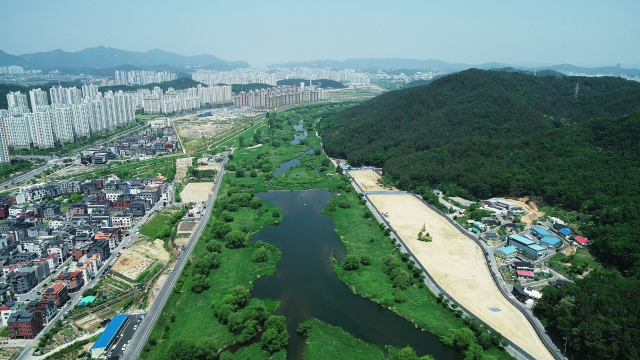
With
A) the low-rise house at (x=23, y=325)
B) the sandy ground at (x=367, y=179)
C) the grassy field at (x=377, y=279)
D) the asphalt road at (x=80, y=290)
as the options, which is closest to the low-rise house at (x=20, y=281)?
the asphalt road at (x=80, y=290)

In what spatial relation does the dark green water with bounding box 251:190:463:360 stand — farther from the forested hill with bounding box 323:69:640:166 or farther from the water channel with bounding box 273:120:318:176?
the forested hill with bounding box 323:69:640:166

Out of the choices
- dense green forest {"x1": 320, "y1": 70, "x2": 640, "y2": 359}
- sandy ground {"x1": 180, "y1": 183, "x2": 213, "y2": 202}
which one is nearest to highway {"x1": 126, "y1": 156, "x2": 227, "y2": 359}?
sandy ground {"x1": 180, "y1": 183, "x2": 213, "y2": 202}

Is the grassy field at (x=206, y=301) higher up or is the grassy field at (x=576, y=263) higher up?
the grassy field at (x=576, y=263)

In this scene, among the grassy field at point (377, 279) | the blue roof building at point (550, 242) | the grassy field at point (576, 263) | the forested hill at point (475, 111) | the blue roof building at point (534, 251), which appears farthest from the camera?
the forested hill at point (475, 111)

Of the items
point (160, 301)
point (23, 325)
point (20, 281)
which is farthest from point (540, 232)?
point (20, 281)

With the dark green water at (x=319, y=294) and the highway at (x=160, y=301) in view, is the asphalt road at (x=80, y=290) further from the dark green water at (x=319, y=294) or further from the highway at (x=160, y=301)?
the dark green water at (x=319, y=294)

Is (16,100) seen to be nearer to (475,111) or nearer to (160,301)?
(160,301)

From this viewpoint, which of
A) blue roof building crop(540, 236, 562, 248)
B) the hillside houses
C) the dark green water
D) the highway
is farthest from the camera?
blue roof building crop(540, 236, 562, 248)

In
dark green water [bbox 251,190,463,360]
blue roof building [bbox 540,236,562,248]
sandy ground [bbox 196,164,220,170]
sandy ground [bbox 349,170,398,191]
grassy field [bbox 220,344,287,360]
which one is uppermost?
blue roof building [bbox 540,236,562,248]
